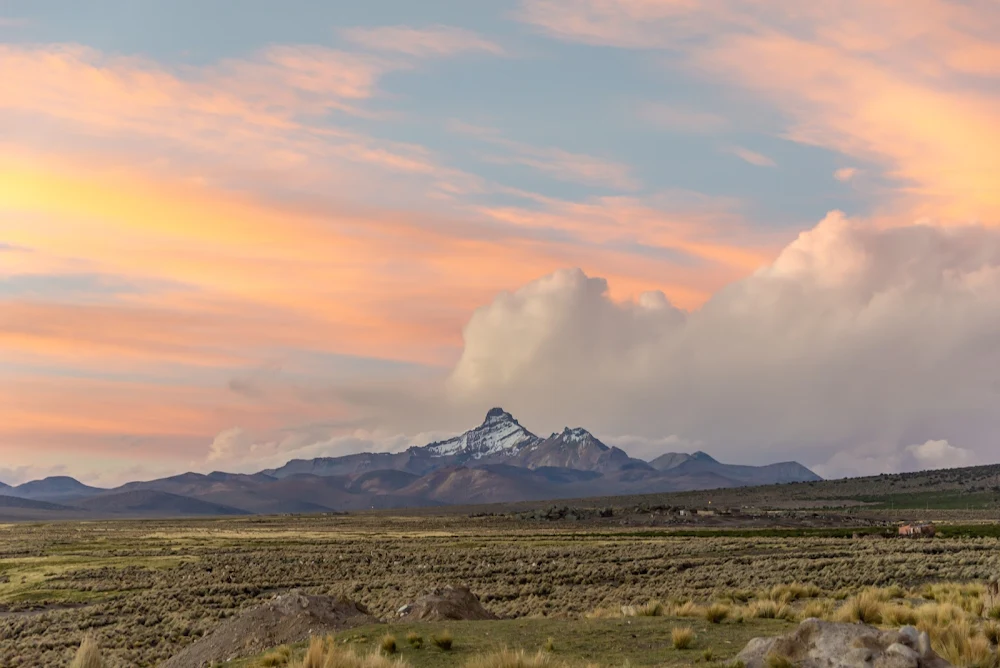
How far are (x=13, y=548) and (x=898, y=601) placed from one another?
82246 millimetres

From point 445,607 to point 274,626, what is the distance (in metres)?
4.96

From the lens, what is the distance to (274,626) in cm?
2314

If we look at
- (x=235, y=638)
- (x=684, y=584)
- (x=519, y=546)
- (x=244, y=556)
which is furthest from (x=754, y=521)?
(x=235, y=638)

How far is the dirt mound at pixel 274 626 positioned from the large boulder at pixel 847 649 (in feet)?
39.9

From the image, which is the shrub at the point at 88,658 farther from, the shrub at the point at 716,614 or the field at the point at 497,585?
the shrub at the point at 716,614

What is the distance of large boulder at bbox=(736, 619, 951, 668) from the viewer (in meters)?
12.7

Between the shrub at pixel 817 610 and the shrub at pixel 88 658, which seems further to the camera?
the shrub at pixel 817 610

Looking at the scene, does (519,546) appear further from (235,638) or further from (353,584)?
(235,638)

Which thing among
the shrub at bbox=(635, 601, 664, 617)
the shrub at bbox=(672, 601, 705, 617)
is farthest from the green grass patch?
the shrub at bbox=(635, 601, 664, 617)

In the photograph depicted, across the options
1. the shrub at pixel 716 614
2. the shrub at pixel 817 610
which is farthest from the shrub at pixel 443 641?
the shrub at pixel 817 610

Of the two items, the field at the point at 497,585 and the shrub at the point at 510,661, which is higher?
the shrub at the point at 510,661

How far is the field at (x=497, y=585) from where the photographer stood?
2042 centimetres

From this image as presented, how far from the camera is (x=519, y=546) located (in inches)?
2800

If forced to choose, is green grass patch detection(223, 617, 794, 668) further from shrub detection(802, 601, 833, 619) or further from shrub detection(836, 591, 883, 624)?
shrub detection(836, 591, 883, 624)
